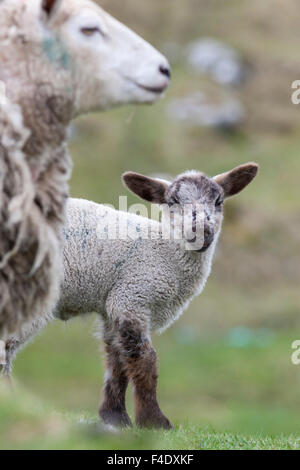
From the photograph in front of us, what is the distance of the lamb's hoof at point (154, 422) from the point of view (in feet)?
26.0

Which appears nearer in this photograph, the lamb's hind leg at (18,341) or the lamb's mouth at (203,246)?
the lamb's hind leg at (18,341)

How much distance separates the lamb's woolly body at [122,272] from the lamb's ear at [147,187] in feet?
1.21

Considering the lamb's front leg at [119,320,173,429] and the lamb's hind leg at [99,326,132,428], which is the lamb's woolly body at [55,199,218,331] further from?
the lamb's hind leg at [99,326,132,428]

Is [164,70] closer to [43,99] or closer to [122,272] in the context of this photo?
[43,99]

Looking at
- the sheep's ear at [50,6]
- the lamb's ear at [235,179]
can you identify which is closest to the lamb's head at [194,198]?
the lamb's ear at [235,179]

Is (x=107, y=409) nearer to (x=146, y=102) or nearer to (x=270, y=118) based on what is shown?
(x=146, y=102)

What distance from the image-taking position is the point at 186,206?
859cm

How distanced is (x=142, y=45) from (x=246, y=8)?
186 ft

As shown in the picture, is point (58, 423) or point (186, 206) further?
point (186, 206)

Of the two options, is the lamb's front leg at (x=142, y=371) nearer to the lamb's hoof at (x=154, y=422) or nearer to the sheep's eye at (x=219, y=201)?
the lamb's hoof at (x=154, y=422)

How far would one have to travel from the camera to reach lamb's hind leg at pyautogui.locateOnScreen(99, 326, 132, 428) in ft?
27.5

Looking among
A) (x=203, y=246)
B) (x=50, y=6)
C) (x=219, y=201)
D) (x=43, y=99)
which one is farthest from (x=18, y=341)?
(x=50, y=6)
